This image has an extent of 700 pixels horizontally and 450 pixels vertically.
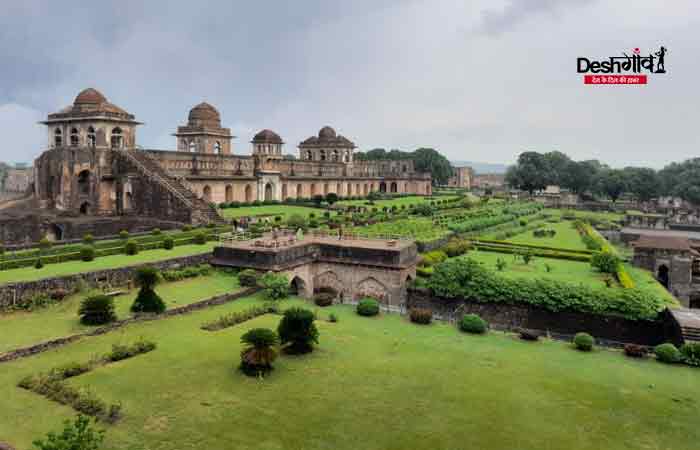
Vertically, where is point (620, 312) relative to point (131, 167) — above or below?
below

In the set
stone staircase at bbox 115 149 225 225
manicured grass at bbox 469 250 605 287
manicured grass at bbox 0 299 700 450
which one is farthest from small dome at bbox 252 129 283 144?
manicured grass at bbox 0 299 700 450

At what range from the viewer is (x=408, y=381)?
15.1m

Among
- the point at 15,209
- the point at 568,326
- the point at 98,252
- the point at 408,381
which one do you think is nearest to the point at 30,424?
the point at 408,381

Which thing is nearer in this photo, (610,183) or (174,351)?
(174,351)

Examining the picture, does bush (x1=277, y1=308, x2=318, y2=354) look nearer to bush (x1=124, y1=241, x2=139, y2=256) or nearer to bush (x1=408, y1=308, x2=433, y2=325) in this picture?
bush (x1=408, y1=308, x2=433, y2=325)

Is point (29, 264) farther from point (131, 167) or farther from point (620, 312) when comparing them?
point (620, 312)

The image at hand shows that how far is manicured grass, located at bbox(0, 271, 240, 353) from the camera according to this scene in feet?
54.3

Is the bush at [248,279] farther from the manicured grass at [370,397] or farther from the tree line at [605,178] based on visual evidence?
the tree line at [605,178]

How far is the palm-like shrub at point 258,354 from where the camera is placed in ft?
48.7

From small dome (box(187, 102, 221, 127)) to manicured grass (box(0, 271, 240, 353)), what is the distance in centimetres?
4169

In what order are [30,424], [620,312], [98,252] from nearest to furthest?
[30,424], [620,312], [98,252]

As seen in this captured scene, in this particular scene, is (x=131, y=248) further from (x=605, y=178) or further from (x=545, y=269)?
(x=605, y=178)

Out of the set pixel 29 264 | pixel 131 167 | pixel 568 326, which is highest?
pixel 131 167

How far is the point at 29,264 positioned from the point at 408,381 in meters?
17.5
